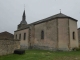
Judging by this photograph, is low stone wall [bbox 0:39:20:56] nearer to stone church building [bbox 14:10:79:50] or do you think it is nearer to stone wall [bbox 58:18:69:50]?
stone church building [bbox 14:10:79:50]

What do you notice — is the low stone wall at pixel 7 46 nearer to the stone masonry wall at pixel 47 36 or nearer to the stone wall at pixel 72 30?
the stone masonry wall at pixel 47 36

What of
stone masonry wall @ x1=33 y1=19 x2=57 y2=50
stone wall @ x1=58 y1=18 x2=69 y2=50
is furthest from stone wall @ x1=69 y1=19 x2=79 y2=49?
stone masonry wall @ x1=33 y1=19 x2=57 y2=50

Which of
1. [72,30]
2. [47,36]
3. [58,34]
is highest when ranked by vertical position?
[72,30]

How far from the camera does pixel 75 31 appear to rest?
A: 20.3 metres

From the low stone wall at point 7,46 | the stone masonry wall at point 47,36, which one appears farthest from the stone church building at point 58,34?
the low stone wall at point 7,46

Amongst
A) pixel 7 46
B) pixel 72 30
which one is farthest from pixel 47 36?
pixel 7 46

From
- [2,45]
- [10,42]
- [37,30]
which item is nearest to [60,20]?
[37,30]

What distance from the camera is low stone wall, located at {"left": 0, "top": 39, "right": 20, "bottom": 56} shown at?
506 inches

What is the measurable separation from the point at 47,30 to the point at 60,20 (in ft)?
12.5

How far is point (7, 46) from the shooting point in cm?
1350

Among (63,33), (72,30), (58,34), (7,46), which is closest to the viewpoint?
(7,46)

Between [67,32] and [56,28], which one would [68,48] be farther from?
[56,28]

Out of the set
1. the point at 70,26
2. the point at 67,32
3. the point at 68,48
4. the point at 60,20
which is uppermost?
the point at 60,20

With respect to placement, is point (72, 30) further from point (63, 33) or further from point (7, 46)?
point (7, 46)
